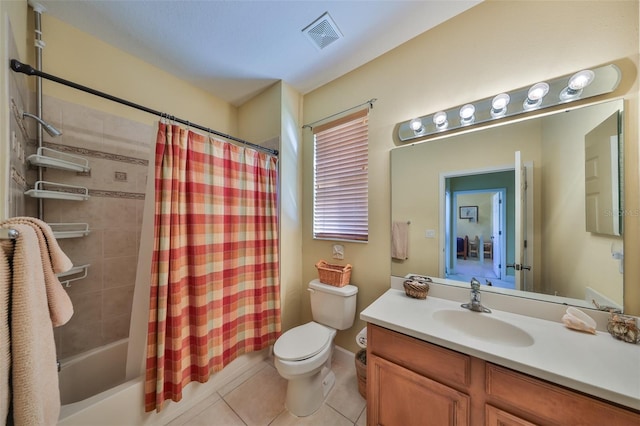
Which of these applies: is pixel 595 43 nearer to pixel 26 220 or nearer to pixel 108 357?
pixel 26 220

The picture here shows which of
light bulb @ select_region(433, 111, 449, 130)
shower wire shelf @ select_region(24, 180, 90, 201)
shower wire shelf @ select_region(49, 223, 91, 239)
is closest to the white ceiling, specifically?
light bulb @ select_region(433, 111, 449, 130)

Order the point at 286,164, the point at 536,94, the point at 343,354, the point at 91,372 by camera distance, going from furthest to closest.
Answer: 1. the point at 286,164
2. the point at 343,354
3. the point at 91,372
4. the point at 536,94

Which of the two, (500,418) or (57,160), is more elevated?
(57,160)

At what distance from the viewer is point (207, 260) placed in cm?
142

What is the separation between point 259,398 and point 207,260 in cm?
105

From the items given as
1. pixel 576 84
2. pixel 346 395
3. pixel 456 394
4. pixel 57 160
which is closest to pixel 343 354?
pixel 346 395

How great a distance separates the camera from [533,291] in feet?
3.76

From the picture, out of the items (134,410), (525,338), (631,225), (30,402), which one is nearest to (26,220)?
(30,402)

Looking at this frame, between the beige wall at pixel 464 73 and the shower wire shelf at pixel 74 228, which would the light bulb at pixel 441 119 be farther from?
the shower wire shelf at pixel 74 228

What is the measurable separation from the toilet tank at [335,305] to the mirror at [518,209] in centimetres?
42

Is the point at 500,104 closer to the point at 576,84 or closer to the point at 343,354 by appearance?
the point at 576,84

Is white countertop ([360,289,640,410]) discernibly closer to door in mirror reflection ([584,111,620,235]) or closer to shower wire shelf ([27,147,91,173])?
door in mirror reflection ([584,111,620,235])

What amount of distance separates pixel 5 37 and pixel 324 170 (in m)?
1.79

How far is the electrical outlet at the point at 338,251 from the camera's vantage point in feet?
6.09
